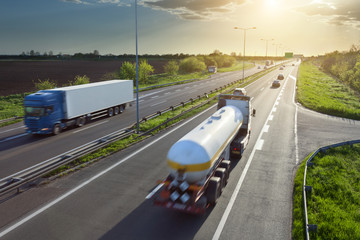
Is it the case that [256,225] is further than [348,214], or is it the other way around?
[348,214]

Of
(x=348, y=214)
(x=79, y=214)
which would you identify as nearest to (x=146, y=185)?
(x=79, y=214)

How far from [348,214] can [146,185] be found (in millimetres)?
8836

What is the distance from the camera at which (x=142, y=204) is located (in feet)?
34.8

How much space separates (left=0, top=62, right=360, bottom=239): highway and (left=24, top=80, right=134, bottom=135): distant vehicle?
24.4 feet

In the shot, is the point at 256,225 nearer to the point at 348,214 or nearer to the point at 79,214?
the point at 348,214

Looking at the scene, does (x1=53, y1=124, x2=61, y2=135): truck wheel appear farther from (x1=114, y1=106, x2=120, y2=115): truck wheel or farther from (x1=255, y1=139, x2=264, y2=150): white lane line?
(x1=255, y1=139, x2=264, y2=150): white lane line

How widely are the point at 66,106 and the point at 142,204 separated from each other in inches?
540

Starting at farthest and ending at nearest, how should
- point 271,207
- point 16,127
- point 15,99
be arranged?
point 15,99, point 16,127, point 271,207

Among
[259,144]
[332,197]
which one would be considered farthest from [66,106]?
[332,197]

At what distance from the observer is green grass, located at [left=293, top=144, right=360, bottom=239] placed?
30.1 feet

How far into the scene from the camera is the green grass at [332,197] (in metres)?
9.18

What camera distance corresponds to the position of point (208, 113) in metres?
27.5

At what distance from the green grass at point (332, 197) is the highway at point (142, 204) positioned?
0.64 m

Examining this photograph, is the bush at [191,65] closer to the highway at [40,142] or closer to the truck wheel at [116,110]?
the truck wheel at [116,110]
